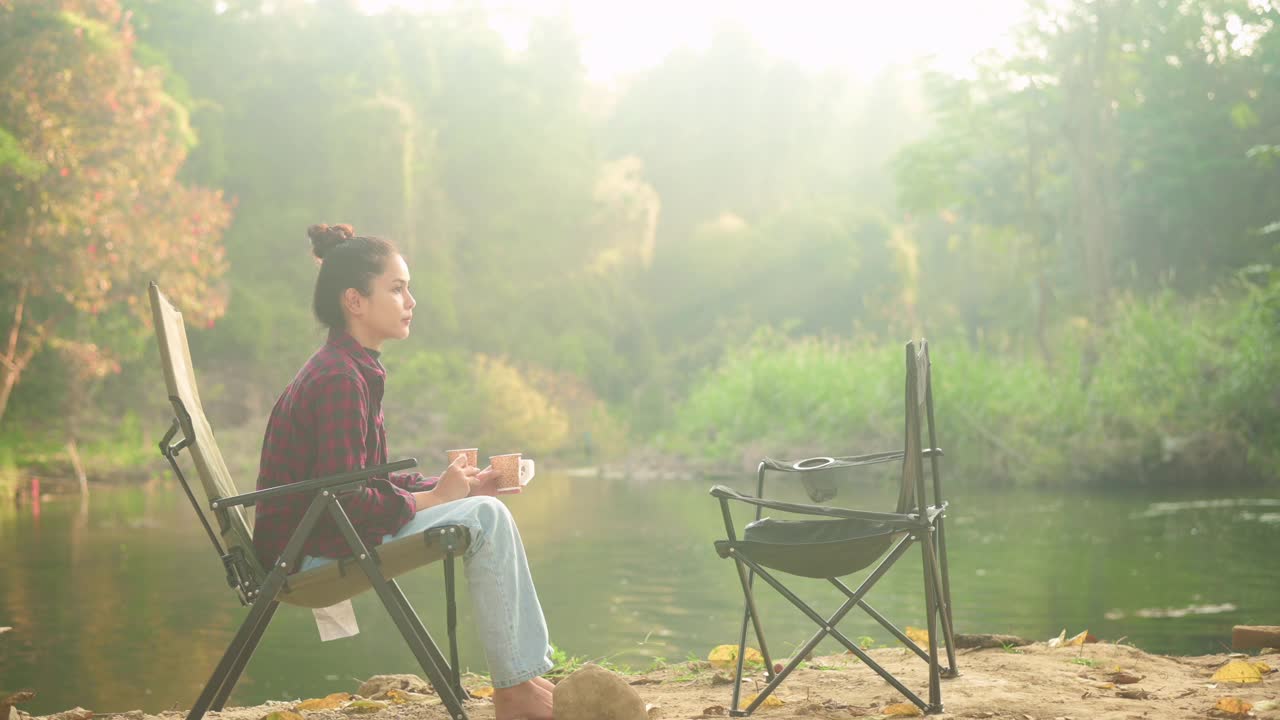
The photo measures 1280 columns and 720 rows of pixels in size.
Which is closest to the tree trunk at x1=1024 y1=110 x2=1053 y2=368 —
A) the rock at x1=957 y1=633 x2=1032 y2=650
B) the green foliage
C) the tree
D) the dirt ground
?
the green foliage

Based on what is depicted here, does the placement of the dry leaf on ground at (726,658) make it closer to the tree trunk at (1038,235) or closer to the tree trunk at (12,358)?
the tree trunk at (12,358)

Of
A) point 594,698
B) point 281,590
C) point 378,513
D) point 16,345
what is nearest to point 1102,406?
point 594,698

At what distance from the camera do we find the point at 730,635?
4867mm

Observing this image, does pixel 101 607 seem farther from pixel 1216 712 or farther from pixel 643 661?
pixel 1216 712

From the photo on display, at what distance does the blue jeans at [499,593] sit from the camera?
102 inches

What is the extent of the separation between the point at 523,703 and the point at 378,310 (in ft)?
2.95

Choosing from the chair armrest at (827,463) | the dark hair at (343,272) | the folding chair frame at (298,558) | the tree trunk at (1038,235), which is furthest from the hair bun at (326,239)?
the tree trunk at (1038,235)

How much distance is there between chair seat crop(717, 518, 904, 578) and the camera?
2.76 metres

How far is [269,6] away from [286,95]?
228 centimetres

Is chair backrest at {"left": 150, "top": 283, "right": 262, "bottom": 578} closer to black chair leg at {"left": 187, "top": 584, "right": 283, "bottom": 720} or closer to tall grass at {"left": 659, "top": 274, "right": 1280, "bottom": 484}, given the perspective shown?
black chair leg at {"left": 187, "top": 584, "right": 283, "bottom": 720}

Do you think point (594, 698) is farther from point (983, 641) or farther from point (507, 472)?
point (983, 641)

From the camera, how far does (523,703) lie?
2.64m

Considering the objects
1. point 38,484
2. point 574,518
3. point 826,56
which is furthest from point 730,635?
point 826,56

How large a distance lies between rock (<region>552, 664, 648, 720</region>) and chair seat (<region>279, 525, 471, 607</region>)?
0.38 m
